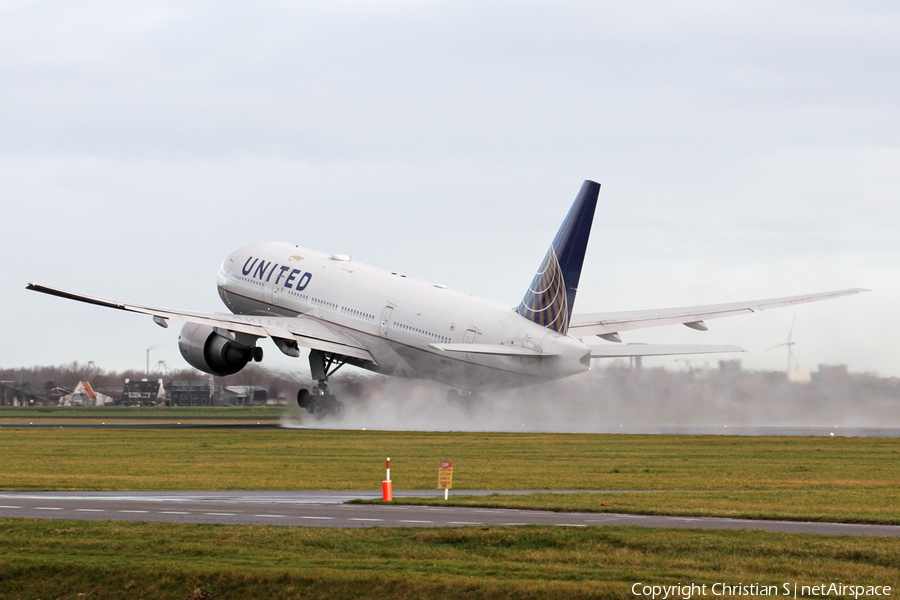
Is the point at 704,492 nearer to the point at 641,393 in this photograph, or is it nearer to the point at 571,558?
the point at 571,558

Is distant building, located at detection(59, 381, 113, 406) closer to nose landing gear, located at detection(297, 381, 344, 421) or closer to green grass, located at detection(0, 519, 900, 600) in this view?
nose landing gear, located at detection(297, 381, 344, 421)

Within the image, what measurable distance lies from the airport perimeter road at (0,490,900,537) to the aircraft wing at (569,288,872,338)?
1411 inches

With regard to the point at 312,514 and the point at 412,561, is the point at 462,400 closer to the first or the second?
the point at 312,514

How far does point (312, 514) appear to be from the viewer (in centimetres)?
2261

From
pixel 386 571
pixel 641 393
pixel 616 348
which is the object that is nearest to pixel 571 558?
pixel 386 571

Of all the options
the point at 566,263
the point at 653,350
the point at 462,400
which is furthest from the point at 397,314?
the point at 653,350

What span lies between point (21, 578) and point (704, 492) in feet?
51.6

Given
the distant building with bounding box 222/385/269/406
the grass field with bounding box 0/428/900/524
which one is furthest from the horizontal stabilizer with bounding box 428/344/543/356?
the distant building with bounding box 222/385/269/406

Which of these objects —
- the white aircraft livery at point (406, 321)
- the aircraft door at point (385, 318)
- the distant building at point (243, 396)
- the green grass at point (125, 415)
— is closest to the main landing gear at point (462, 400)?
the white aircraft livery at point (406, 321)

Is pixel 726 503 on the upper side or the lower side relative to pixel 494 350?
lower

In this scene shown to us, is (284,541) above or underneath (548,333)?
underneath

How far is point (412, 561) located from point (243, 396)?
407 feet

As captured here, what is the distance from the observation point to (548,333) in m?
52.8

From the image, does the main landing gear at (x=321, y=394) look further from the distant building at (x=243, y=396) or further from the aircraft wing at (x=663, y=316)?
the distant building at (x=243, y=396)
